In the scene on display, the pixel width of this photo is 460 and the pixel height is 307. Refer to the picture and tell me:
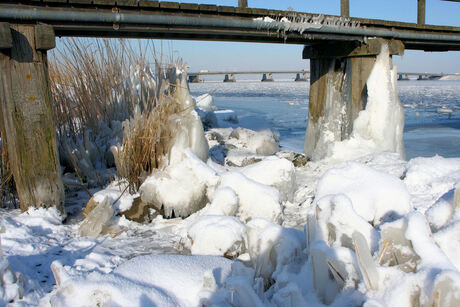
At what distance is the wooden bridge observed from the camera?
2.86m

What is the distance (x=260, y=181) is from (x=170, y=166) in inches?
31.0

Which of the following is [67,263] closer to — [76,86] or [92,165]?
[92,165]

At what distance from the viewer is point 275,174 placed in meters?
3.41

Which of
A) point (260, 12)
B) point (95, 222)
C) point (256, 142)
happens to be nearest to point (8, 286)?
point (95, 222)

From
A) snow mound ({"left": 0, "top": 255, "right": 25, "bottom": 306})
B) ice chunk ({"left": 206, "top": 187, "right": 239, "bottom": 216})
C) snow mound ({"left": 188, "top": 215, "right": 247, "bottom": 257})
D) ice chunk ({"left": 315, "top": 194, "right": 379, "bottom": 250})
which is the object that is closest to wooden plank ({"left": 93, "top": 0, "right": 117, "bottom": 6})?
ice chunk ({"left": 206, "top": 187, "right": 239, "bottom": 216})

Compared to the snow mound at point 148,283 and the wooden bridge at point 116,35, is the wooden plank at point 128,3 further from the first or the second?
the snow mound at point 148,283

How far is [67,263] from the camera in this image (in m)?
2.27

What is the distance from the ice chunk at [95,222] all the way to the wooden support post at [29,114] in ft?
1.40

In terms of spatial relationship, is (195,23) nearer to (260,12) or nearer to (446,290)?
(260,12)

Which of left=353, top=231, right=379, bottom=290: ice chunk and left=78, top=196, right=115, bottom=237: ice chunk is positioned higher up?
left=353, top=231, right=379, bottom=290: ice chunk

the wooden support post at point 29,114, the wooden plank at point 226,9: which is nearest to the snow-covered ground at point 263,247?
the wooden support post at point 29,114

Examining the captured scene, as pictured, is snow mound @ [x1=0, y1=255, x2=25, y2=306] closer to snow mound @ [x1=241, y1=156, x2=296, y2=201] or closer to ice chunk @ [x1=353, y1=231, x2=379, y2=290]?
ice chunk @ [x1=353, y1=231, x2=379, y2=290]

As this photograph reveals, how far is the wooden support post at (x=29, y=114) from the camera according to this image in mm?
Result: 2836

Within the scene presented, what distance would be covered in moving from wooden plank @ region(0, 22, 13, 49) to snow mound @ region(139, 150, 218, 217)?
1411 millimetres
